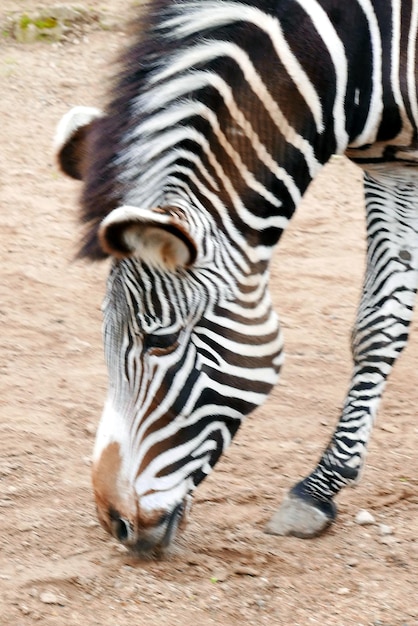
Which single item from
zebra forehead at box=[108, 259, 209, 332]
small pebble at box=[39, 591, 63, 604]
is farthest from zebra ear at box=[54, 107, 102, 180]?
small pebble at box=[39, 591, 63, 604]

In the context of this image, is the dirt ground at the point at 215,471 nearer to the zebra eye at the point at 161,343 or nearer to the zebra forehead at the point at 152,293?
the zebra forehead at the point at 152,293

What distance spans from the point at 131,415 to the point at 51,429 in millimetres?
1760

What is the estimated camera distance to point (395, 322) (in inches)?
193

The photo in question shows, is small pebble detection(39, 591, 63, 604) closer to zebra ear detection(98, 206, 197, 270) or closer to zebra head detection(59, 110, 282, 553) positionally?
zebra head detection(59, 110, 282, 553)

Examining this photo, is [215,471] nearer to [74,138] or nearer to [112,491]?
[112,491]

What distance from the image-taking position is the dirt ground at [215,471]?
410 centimetres

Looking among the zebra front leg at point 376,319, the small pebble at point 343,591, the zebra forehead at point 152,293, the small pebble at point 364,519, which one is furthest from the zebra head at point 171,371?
the small pebble at point 364,519

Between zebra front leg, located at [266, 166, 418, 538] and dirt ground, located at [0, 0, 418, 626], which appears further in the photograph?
zebra front leg, located at [266, 166, 418, 538]

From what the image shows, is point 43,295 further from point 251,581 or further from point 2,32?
point 2,32

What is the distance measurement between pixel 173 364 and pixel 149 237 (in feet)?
1.70

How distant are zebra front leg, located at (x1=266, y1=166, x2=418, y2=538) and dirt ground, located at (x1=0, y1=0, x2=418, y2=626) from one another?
24 centimetres

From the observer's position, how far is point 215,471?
5.15m

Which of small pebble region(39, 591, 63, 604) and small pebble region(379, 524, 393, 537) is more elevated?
small pebble region(39, 591, 63, 604)

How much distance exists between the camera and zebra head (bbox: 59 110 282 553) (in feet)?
12.1
